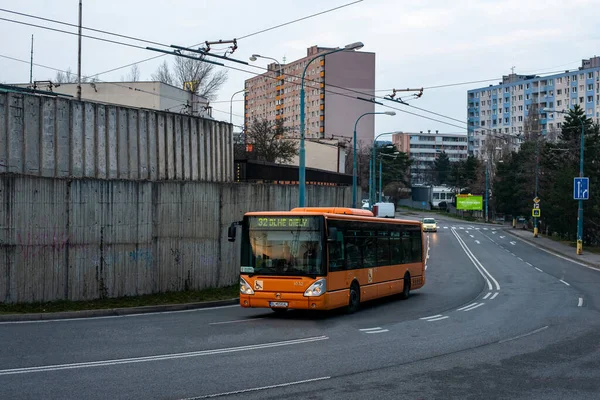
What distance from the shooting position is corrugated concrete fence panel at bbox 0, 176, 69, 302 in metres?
17.0

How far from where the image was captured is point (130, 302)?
18875 millimetres

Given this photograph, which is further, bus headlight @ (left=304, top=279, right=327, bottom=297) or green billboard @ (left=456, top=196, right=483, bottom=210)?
green billboard @ (left=456, top=196, right=483, bottom=210)

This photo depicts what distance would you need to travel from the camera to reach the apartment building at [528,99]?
404 feet

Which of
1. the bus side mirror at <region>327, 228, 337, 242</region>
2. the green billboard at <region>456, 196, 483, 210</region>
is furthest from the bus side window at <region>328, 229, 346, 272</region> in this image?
the green billboard at <region>456, 196, 483, 210</region>

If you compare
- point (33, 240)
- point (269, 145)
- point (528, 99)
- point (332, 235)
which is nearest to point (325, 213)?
point (332, 235)

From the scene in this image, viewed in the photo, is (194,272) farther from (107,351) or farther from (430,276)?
(430,276)

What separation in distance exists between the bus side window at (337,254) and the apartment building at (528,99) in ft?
331

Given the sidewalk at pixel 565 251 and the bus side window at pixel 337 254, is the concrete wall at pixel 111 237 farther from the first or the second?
the sidewalk at pixel 565 251

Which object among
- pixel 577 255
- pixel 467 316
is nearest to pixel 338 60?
pixel 577 255

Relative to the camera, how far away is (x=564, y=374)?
1038cm

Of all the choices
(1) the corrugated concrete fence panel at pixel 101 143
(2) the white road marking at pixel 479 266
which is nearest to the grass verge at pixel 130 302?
(1) the corrugated concrete fence panel at pixel 101 143

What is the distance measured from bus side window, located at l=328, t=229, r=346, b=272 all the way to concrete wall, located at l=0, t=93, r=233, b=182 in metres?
→ 7.38

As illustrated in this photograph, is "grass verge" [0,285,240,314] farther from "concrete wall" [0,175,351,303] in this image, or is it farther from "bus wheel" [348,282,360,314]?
"bus wheel" [348,282,360,314]

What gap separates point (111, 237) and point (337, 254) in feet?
20.9
